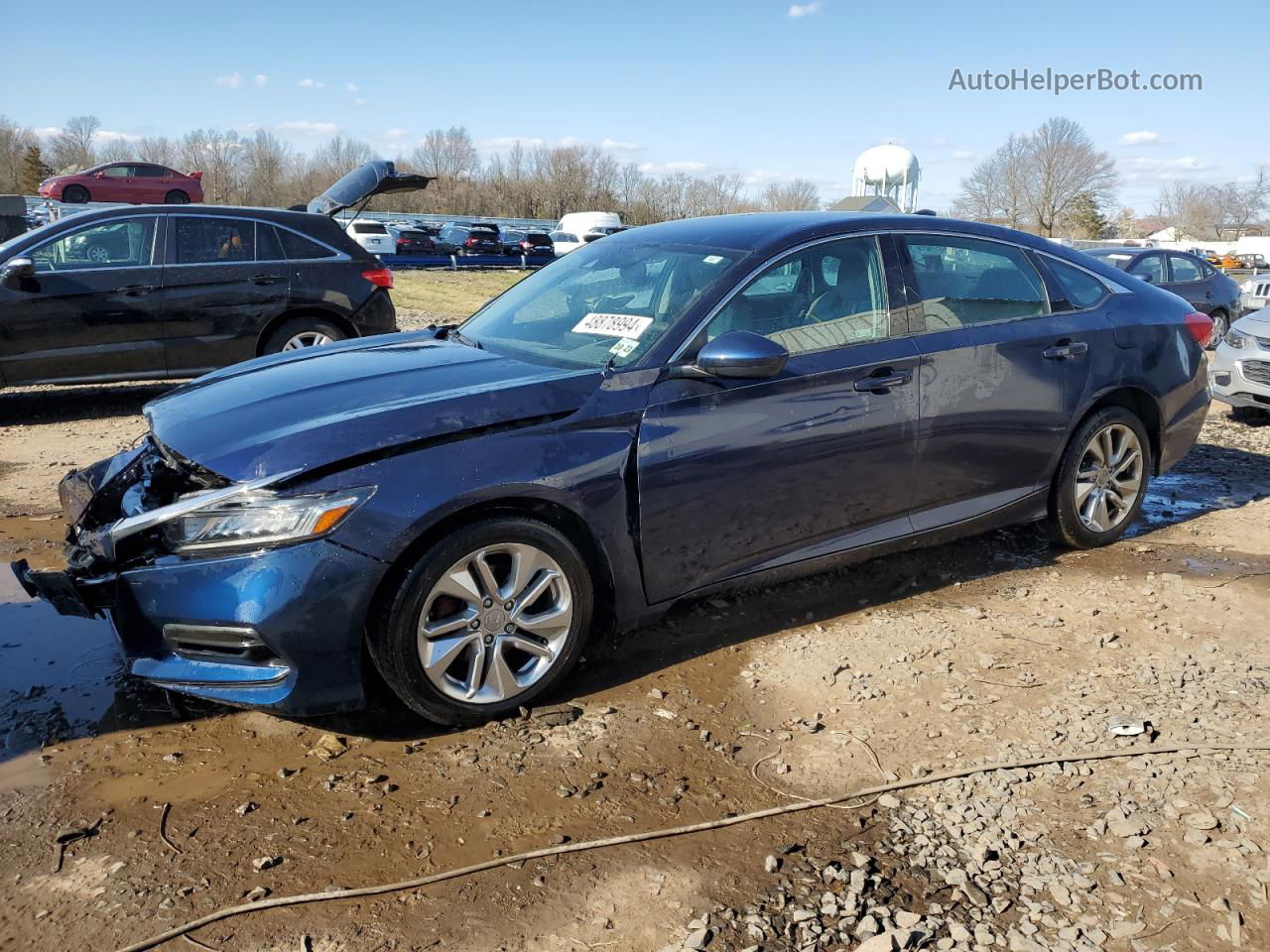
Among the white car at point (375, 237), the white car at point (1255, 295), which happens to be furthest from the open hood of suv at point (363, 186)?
the white car at point (375, 237)

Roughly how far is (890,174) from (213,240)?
1887 inches

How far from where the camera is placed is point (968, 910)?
99.7 inches

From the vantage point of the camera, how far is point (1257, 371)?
8.91 meters

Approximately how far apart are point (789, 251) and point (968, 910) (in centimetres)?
262

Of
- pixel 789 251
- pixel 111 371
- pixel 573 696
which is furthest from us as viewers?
pixel 111 371

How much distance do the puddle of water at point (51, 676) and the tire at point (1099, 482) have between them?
435 cm

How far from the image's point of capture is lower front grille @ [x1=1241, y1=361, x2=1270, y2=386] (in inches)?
348

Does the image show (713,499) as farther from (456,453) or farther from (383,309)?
(383,309)

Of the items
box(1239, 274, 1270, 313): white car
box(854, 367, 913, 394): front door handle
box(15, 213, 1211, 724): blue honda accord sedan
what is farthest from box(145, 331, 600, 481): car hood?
box(1239, 274, 1270, 313): white car

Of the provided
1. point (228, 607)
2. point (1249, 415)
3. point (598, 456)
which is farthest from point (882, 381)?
point (1249, 415)

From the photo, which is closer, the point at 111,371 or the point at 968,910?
the point at 968,910

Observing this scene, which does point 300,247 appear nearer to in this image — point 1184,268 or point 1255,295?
point 1184,268

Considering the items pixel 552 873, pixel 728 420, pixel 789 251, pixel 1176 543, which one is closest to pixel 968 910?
pixel 552 873

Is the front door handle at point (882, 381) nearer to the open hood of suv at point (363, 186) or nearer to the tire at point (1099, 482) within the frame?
the tire at point (1099, 482)
